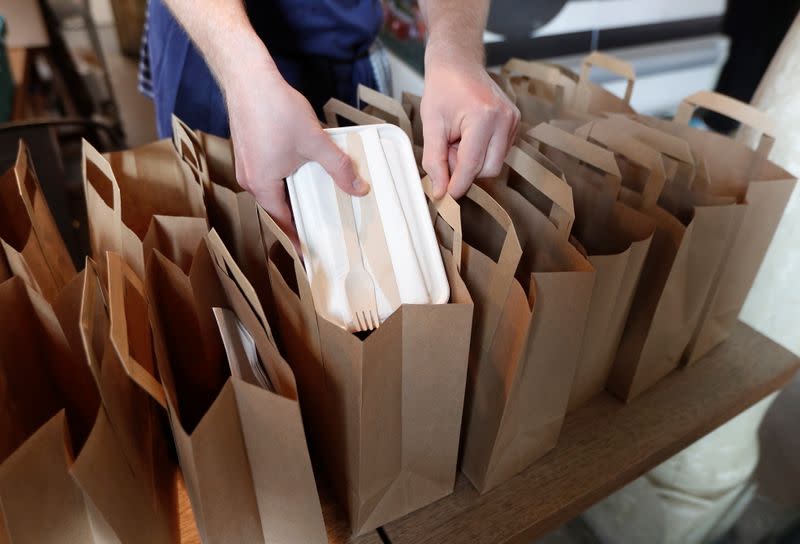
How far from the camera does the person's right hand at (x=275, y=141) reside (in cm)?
53

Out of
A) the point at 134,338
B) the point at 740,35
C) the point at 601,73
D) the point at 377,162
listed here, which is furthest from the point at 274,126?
the point at 740,35

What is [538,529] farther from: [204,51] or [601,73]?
[601,73]

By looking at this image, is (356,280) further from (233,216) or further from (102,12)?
(102,12)

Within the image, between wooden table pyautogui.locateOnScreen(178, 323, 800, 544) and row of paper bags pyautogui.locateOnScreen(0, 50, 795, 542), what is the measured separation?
0.06ft

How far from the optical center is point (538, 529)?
1.90ft

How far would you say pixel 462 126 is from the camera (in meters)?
0.61

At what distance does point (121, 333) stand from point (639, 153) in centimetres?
58

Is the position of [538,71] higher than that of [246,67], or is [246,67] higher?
[246,67]

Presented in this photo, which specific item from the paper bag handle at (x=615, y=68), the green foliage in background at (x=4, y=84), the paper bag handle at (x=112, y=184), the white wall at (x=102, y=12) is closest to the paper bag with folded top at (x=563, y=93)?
the paper bag handle at (x=615, y=68)

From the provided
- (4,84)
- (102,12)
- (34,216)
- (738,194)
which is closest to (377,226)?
(34,216)

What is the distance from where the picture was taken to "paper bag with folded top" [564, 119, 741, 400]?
0.62 meters

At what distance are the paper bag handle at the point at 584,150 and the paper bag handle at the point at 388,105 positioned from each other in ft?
0.51

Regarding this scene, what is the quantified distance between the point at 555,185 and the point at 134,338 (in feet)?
1.36

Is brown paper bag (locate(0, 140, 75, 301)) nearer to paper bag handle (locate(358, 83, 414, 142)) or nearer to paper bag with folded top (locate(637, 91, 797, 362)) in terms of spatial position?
paper bag handle (locate(358, 83, 414, 142))
